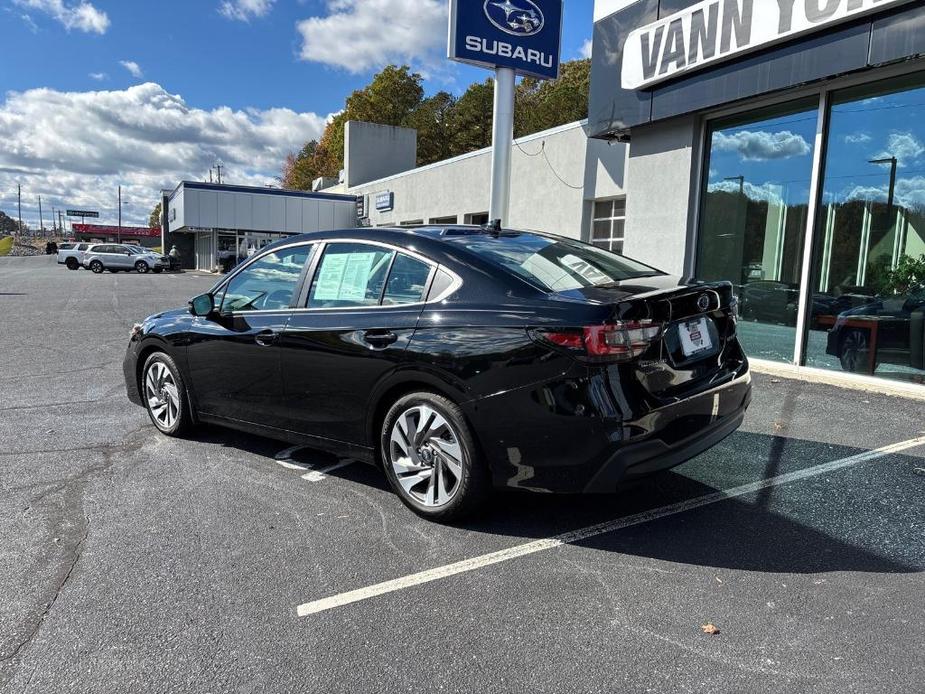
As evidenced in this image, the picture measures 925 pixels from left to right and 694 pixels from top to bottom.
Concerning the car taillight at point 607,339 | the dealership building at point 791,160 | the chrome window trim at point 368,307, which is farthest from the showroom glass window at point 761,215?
the chrome window trim at point 368,307

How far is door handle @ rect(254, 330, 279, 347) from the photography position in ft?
13.9

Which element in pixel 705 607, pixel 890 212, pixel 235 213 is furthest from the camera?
pixel 235 213

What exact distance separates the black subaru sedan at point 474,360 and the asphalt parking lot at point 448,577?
40cm

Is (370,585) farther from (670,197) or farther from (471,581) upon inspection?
(670,197)

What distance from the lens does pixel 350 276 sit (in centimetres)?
405

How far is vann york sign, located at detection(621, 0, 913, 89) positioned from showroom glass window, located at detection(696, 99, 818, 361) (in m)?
0.97

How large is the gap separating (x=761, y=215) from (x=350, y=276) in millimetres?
6412

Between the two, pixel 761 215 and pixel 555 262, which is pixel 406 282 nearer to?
pixel 555 262

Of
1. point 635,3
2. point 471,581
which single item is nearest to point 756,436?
point 471,581

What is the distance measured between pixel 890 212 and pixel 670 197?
→ 2783mm

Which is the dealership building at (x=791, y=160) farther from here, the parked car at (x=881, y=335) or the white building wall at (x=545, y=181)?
the white building wall at (x=545, y=181)

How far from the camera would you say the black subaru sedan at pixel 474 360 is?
3.07 metres

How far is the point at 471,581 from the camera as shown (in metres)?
2.98

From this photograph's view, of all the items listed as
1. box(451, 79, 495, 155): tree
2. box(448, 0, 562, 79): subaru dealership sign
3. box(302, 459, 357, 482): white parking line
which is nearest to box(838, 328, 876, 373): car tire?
box(302, 459, 357, 482): white parking line
